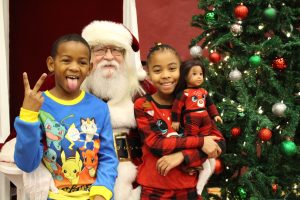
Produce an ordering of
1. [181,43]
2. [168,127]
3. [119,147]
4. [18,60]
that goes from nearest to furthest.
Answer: [168,127] < [119,147] < [18,60] < [181,43]

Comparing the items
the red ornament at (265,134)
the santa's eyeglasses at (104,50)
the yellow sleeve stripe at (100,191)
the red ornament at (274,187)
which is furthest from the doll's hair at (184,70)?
the red ornament at (274,187)

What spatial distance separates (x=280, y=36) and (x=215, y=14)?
1.63 feet

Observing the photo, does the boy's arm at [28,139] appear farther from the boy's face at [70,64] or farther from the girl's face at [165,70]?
the girl's face at [165,70]

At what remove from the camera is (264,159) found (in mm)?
2816

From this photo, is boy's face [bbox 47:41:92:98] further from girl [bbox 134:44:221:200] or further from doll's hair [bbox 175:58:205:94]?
doll's hair [bbox 175:58:205:94]

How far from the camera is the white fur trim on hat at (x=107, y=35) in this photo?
232 centimetres

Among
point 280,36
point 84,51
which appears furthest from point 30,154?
point 280,36

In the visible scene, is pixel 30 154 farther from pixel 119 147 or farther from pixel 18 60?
pixel 18 60

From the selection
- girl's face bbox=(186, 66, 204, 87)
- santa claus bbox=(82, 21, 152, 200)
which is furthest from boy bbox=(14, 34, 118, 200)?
girl's face bbox=(186, 66, 204, 87)

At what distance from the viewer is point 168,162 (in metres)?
1.87

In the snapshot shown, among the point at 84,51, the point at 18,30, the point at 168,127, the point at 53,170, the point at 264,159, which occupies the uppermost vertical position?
the point at 18,30

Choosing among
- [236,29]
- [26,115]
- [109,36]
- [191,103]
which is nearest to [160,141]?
[191,103]

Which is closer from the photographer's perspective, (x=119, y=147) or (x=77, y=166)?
(x=77, y=166)

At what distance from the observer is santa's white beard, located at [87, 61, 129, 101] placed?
229 cm
